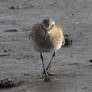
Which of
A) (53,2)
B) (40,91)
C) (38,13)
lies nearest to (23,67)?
(40,91)

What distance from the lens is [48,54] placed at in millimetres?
10281

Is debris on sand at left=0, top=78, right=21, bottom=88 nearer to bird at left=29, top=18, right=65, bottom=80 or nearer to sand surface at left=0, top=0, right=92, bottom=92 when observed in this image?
sand surface at left=0, top=0, right=92, bottom=92

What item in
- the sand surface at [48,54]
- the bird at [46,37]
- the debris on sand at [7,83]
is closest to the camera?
the debris on sand at [7,83]

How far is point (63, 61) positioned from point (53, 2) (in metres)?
5.64

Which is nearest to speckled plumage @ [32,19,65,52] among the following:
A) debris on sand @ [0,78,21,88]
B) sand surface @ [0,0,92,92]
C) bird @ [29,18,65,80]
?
bird @ [29,18,65,80]

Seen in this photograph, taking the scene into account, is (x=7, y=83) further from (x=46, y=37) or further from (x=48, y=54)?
(x=48, y=54)

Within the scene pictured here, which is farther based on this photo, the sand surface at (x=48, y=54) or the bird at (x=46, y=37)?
the bird at (x=46, y=37)

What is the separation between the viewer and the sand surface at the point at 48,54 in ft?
27.2

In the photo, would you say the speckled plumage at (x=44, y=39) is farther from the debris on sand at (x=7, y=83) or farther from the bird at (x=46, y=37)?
the debris on sand at (x=7, y=83)

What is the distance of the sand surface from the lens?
8289 mm

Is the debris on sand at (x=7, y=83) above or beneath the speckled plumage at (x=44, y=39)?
beneath

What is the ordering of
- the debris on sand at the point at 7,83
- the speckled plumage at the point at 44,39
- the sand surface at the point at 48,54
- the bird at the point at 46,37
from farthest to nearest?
1. the speckled plumage at the point at 44,39
2. the bird at the point at 46,37
3. the sand surface at the point at 48,54
4. the debris on sand at the point at 7,83

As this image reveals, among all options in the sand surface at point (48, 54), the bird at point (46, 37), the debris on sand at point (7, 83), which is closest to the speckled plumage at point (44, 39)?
the bird at point (46, 37)

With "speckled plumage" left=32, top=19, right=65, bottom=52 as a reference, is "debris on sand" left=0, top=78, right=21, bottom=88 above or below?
below
